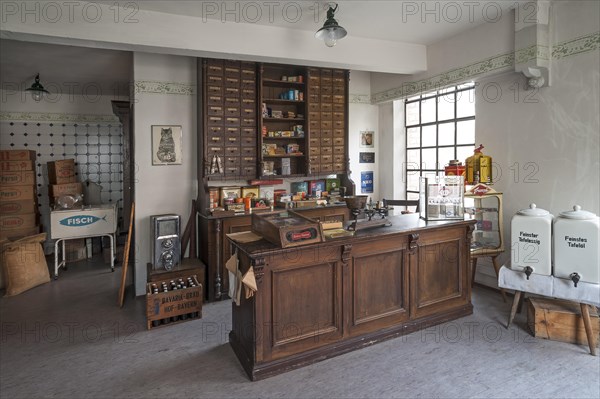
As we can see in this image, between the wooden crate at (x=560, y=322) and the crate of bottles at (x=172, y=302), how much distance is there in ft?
10.1

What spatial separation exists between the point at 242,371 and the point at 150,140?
286 cm

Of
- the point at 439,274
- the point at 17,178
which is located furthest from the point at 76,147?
the point at 439,274

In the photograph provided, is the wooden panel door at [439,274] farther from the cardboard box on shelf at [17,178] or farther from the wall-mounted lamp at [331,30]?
the cardboard box on shelf at [17,178]

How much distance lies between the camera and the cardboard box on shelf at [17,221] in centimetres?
547

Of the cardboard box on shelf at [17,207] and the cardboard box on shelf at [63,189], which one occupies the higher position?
the cardboard box on shelf at [63,189]

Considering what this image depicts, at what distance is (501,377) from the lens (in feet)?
8.77

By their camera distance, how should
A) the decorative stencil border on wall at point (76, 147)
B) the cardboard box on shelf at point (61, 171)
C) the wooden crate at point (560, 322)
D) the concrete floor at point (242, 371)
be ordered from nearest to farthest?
the concrete floor at point (242, 371) → the wooden crate at point (560, 322) → the cardboard box on shelf at point (61, 171) → the decorative stencil border on wall at point (76, 147)

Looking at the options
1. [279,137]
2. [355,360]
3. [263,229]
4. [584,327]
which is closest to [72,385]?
[263,229]

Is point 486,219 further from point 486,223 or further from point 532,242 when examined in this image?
point 532,242

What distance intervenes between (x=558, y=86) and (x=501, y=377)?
274 centimetres

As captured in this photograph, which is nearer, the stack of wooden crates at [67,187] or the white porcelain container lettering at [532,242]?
the white porcelain container lettering at [532,242]

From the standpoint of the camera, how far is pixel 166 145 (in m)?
4.48

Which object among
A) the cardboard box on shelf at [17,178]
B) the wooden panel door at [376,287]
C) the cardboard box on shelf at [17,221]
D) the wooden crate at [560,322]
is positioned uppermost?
the cardboard box on shelf at [17,178]

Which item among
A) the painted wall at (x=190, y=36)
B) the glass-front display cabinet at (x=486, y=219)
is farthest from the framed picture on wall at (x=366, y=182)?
the glass-front display cabinet at (x=486, y=219)
